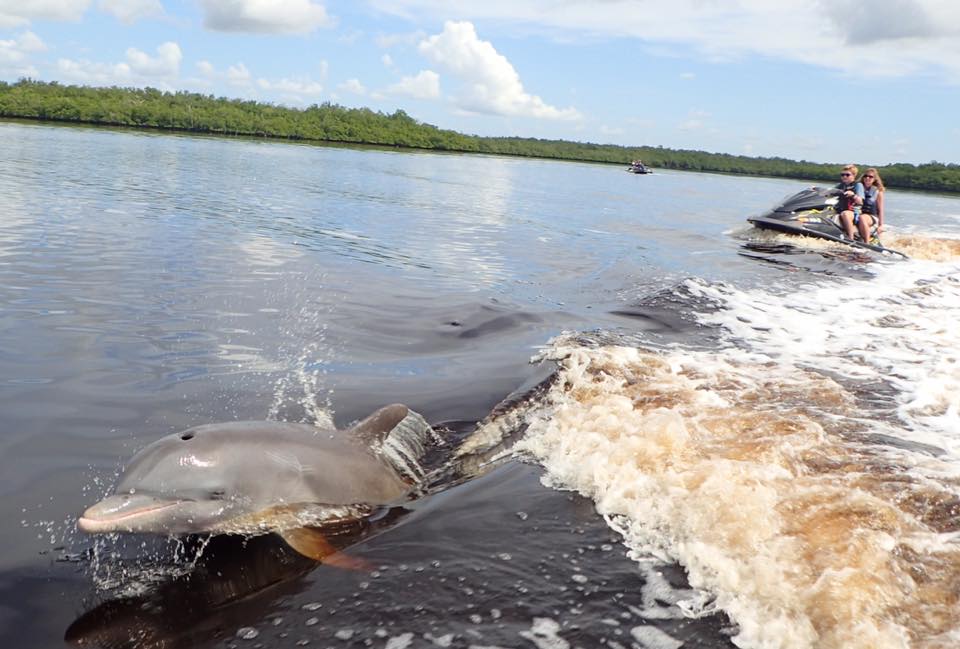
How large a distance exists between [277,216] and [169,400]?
49.7 feet

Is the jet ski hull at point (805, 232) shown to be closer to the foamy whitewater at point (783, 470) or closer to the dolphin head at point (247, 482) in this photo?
the foamy whitewater at point (783, 470)

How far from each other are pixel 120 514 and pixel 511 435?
317cm

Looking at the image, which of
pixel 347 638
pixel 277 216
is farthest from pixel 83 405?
pixel 277 216

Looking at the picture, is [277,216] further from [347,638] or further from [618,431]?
[347,638]

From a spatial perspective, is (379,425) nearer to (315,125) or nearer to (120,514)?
(120,514)

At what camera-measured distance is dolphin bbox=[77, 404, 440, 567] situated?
3654 millimetres

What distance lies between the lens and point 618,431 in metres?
5.68

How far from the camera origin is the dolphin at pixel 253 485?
3654 millimetres

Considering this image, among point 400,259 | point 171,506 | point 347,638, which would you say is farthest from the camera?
point 400,259

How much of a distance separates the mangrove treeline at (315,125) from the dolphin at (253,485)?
8390cm

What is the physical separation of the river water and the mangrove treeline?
73.8m

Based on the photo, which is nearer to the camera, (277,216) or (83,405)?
(83,405)

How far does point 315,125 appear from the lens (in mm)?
101750

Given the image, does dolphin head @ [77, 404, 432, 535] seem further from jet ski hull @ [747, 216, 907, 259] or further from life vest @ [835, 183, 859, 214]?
life vest @ [835, 183, 859, 214]
